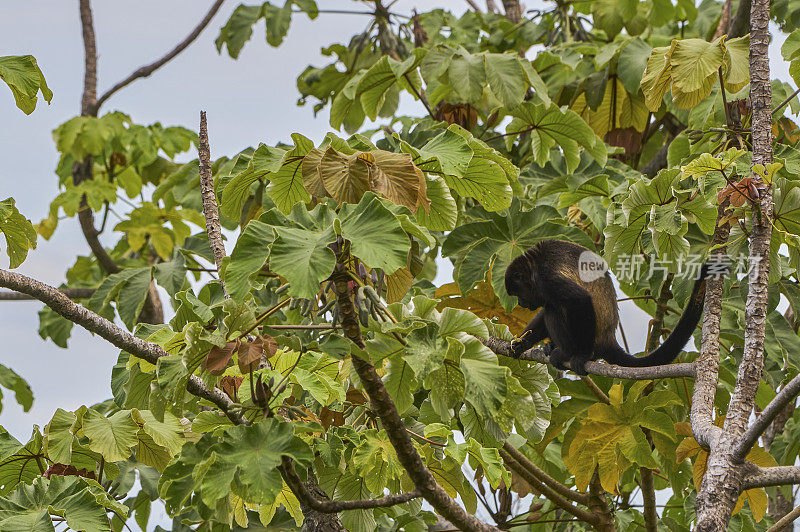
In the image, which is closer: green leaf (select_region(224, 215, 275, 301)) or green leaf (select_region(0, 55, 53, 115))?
green leaf (select_region(224, 215, 275, 301))

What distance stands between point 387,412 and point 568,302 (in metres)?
1.34

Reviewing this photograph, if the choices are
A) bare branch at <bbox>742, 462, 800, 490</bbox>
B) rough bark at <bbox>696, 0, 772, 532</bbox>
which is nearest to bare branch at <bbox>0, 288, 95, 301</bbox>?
rough bark at <bbox>696, 0, 772, 532</bbox>

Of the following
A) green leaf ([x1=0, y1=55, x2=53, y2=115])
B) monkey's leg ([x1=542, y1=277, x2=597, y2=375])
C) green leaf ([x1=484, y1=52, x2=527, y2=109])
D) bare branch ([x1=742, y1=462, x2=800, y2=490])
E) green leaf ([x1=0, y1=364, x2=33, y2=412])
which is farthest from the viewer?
green leaf ([x1=0, y1=364, x2=33, y2=412])

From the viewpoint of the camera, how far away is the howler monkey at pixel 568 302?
291 centimetres

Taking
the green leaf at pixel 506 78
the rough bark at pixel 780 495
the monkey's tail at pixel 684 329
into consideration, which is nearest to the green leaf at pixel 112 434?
the monkey's tail at pixel 684 329

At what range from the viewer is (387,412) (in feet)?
6.00

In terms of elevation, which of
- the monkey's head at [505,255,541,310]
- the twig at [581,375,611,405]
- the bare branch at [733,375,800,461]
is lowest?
the bare branch at [733,375,800,461]

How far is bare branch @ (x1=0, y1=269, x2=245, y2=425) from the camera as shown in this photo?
6.70ft

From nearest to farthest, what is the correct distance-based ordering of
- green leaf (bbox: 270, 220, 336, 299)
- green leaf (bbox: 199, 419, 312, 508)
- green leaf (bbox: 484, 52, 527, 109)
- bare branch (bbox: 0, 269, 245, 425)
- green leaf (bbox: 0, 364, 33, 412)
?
green leaf (bbox: 270, 220, 336, 299)
green leaf (bbox: 199, 419, 312, 508)
bare branch (bbox: 0, 269, 245, 425)
green leaf (bbox: 484, 52, 527, 109)
green leaf (bbox: 0, 364, 33, 412)

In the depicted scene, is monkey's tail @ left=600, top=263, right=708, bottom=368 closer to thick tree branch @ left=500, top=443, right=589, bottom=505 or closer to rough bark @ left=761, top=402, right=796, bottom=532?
thick tree branch @ left=500, top=443, right=589, bottom=505

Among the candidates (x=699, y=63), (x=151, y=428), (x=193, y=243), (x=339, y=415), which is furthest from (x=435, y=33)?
(x=151, y=428)

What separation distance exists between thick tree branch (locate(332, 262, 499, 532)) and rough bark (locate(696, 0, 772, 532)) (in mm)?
595

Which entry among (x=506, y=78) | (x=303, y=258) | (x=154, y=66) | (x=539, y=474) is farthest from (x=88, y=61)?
(x=303, y=258)

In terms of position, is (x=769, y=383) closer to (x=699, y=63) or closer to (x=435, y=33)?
(x=699, y=63)
